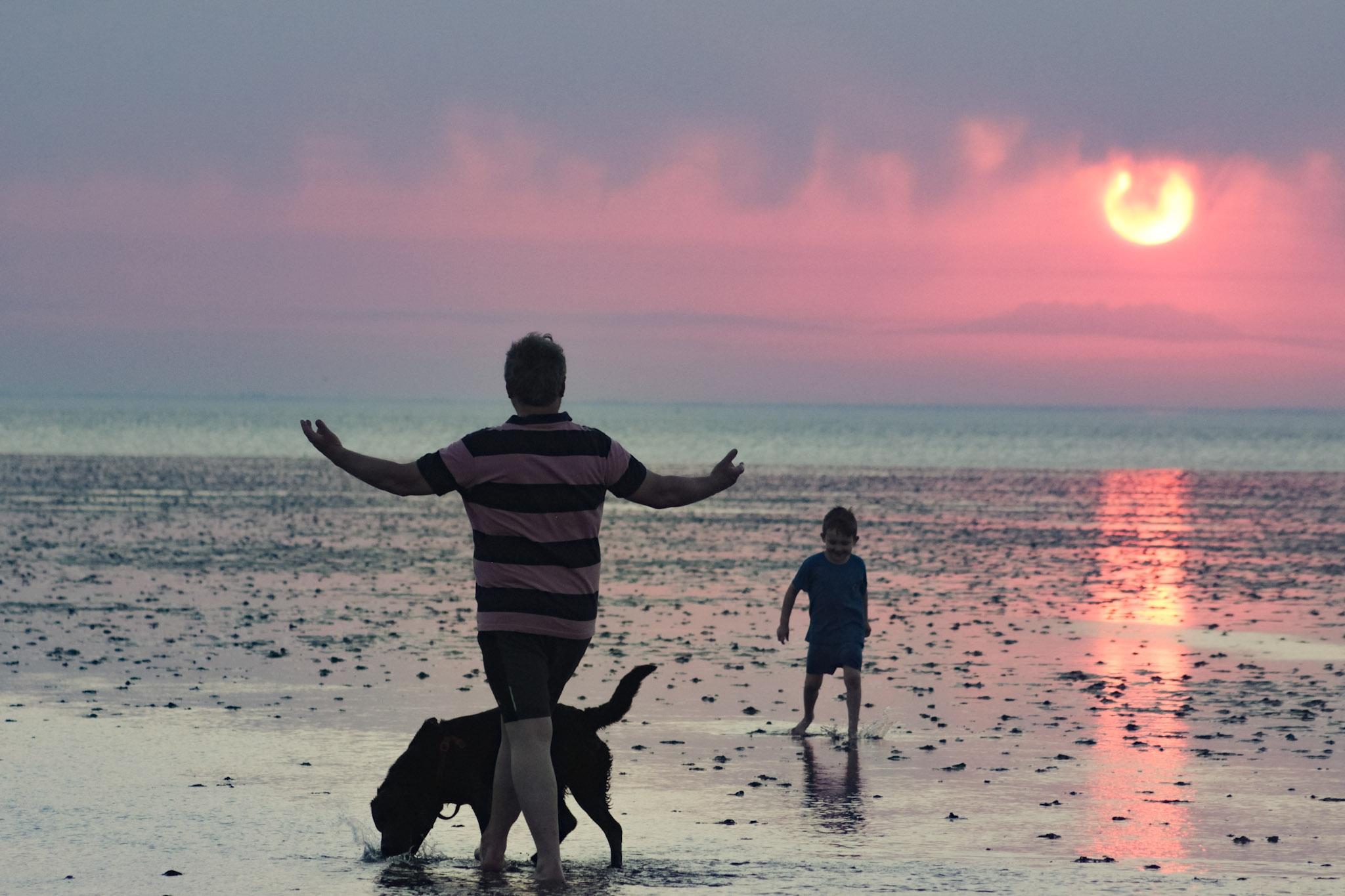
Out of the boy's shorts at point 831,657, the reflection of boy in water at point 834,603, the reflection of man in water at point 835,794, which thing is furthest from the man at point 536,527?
the boy's shorts at point 831,657

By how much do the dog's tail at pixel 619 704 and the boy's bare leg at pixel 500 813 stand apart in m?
0.43

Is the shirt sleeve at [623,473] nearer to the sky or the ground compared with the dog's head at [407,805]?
nearer to the sky

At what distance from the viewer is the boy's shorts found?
35.1 feet

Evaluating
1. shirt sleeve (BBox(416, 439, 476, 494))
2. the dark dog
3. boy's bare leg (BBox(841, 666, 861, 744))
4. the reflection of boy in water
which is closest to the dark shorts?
the dark dog

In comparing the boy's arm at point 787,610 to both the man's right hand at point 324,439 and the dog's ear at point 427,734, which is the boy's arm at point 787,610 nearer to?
the dog's ear at point 427,734

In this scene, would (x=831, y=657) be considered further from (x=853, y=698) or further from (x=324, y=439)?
(x=324, y=439)

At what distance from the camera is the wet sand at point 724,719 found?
23.6ft

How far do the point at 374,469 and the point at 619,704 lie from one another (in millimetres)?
1680

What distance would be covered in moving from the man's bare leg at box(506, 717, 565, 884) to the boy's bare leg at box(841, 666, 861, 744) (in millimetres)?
3710

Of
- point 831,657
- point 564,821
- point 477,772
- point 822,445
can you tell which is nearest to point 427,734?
point 477,772

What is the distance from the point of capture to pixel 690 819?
802 centimetres

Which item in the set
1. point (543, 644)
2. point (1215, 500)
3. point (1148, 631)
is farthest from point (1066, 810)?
point (1215, 500)

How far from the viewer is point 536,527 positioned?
21.5 ft

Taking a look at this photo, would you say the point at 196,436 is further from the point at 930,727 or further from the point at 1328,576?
the point at 930,727
